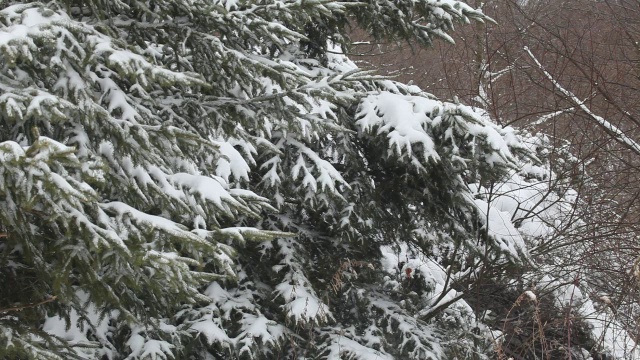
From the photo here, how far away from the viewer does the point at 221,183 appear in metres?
3.25

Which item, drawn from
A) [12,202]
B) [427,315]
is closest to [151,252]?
[12,202]

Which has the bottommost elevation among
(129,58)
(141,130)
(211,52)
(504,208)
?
(141,130)

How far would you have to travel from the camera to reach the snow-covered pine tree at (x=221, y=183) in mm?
2387

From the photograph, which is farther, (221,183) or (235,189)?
(221,183)

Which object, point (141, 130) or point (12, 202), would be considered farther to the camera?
point (141, 130)

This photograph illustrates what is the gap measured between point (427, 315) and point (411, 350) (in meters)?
0.98

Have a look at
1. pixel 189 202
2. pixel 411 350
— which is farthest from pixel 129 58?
pixel 411 350

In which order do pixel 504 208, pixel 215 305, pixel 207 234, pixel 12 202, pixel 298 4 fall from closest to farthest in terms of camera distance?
pixel 12 202, pixel 207 234, pixel 298 4, pixel 215 305, pixel 504 208

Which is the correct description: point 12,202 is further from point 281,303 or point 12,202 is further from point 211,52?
point 281,303

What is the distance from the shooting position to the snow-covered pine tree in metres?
2.39

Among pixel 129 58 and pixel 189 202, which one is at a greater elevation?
pixel 129 58

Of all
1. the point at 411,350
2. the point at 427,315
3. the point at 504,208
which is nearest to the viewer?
→ the point at 411,350

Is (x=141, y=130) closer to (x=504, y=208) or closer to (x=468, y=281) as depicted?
(x=468, y=281)

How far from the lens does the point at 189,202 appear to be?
2.82 metres
